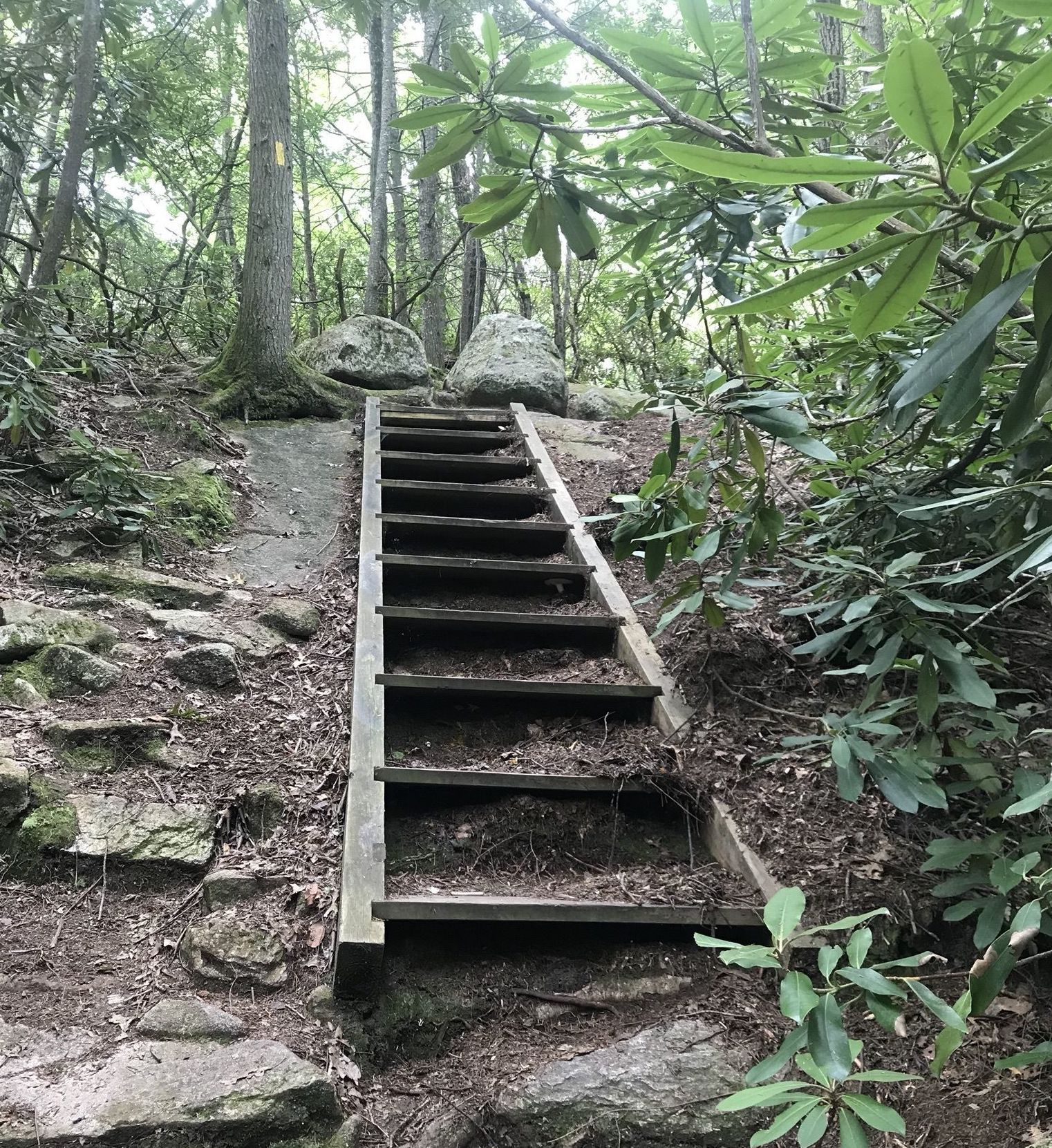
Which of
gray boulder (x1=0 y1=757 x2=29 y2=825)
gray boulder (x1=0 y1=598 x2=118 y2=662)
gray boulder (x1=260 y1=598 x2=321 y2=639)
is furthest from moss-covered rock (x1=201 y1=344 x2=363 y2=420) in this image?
gray boulder (x1=0 y1=757 x2=29 y2=825)

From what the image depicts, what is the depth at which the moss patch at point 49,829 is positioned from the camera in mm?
2275

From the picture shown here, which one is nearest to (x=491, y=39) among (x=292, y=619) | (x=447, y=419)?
(x=292, y=619)

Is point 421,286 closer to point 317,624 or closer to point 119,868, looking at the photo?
point 317,624

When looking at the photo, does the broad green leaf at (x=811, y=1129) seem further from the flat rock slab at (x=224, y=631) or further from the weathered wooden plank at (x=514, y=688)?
the flat rock slab at (x=224, y=631)

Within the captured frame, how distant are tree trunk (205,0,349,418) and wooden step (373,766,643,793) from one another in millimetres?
4375

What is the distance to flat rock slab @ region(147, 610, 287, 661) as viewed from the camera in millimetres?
3357

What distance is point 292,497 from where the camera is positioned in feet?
16.8

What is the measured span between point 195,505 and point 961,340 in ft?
13.6

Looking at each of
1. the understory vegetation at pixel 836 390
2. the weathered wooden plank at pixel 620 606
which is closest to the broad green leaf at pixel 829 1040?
the understory vegetation at pixel 836 390

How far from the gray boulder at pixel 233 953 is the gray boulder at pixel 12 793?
62cm

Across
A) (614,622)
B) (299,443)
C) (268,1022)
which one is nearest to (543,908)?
(268,1022)

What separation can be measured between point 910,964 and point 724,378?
5.32 feet

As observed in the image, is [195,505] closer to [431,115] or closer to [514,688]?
[514,688]

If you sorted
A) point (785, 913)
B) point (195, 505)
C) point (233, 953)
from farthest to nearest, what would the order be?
point (195, 505) → point (233, 953) → point (785, 913)
